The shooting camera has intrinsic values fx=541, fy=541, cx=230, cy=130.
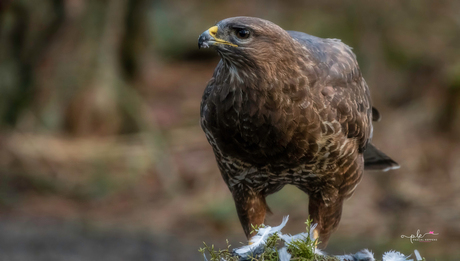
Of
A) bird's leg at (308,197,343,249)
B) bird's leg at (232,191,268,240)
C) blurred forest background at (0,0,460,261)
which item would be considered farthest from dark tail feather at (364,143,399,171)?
blurred forest background at (0,0,460,261)

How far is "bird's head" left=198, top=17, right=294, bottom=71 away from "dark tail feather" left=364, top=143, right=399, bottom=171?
1759 millimetres

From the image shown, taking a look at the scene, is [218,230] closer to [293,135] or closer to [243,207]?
Result: [243,207]

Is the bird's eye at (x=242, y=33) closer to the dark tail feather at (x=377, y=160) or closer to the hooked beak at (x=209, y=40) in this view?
the hooked beak at (x=209, y=40)

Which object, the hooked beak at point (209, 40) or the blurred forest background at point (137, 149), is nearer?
the hooked beak at point (209, 40)

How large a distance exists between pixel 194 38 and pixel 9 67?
Result: 5.97 metres

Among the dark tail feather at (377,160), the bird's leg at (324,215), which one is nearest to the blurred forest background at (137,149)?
the dark tail feather at (377,160)

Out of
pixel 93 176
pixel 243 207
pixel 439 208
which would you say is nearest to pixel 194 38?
pixel 93 176

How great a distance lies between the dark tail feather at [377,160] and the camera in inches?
178

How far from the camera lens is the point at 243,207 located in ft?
12.6

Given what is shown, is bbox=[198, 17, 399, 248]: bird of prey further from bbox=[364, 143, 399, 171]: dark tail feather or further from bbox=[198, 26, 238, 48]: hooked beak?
bbox=[364, 143, 399, 171]: dark tail feather

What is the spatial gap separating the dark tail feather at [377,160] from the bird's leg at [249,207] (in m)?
1.18

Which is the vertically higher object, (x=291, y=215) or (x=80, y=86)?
(x=80, y=86)

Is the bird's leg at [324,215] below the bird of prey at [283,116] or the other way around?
below

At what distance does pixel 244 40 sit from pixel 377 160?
2.08m
